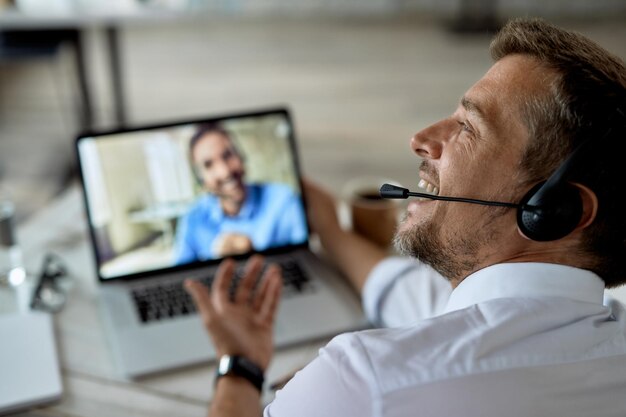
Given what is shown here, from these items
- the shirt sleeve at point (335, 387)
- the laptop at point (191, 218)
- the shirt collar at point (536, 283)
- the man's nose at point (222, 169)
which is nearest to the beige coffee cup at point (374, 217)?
the laptop at point (191, 218)

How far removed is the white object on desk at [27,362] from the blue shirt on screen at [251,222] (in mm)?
265

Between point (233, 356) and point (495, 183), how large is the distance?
1.42 feet

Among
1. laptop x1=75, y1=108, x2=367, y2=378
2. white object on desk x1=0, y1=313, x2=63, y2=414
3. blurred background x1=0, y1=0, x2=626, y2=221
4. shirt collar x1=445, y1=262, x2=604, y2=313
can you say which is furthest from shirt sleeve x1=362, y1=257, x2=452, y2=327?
blurred background x1=0, y1=0, x2=626, y2=221

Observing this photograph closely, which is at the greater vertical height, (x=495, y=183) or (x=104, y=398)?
(x=495, y=183)

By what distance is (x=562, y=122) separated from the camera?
2.56 feet

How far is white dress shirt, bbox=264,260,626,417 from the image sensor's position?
69 cm

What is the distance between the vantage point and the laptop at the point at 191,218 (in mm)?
1213

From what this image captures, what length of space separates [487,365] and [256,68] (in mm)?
3741

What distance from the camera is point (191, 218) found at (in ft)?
4.20

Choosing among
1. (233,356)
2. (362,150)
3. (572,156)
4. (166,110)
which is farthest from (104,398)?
(166,110)

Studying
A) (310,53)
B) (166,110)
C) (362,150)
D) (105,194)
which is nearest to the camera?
(105,194)

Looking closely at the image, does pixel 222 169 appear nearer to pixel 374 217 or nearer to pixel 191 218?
pixel 191 218

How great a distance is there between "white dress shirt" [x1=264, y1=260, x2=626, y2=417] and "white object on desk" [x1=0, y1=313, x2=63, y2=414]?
0.39m

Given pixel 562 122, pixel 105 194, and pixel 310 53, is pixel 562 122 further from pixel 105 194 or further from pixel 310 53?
pixel 310 53
